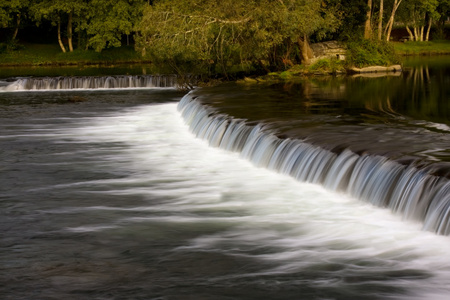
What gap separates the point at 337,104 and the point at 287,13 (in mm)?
9815

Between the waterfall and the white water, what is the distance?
2216 cm

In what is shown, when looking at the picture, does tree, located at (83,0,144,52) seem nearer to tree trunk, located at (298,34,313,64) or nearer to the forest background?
the forest background

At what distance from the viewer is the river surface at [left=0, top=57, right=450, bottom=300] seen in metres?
9.36

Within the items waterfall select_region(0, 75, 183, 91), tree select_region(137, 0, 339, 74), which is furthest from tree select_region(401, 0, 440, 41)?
tree select_region(137, 0, 339, 74)

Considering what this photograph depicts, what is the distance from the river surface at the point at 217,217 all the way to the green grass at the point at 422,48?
138ft

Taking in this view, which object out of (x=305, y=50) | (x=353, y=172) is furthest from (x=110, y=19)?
(x=353, y=172)

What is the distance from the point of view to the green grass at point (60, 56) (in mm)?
61281

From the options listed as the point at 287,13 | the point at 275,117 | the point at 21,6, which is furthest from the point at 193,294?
the point at 21,6

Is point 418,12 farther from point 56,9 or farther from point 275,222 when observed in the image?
point 275,222

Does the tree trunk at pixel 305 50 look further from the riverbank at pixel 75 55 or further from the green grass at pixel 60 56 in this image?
the green grass at pixel 60 56

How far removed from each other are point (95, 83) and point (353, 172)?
98.7 ft

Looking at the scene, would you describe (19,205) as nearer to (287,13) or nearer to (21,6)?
(287,13)

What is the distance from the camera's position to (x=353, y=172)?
1300 centimetres

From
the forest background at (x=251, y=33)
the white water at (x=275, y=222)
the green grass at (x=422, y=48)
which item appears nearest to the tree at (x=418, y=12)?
the green grass at (x=422, y=48)
